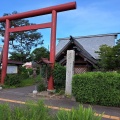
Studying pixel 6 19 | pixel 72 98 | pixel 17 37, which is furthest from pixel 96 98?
pixel 17 37

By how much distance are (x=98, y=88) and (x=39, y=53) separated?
24044 millimetres

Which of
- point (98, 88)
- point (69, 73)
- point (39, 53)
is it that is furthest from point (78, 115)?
point (39, 53)

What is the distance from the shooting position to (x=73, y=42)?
49.0 feet

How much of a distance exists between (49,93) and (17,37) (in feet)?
63.7

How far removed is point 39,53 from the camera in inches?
1257

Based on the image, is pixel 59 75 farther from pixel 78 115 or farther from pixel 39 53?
pixel 39 53

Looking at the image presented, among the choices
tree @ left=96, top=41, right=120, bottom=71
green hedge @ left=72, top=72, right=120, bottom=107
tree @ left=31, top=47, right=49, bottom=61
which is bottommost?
green hedge @ left=72, top=72, right=120, bottom=107

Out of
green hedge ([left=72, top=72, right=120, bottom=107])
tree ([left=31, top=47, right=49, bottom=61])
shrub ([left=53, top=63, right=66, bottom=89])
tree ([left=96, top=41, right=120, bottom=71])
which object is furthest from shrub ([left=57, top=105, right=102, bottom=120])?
tree ([left=31, top=47, right=49, bottom=61])

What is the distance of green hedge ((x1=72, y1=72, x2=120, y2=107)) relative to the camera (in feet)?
27.1

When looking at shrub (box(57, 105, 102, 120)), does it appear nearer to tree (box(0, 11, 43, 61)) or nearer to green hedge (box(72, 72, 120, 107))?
green hedge (box(72, 72, 120, 107))

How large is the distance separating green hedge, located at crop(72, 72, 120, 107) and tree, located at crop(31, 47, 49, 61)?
22.7 meters

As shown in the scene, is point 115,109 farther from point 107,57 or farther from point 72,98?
point 107,57

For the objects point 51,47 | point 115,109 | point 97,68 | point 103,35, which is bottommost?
point 115,109

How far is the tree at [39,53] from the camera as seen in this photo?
31756 millimetres
